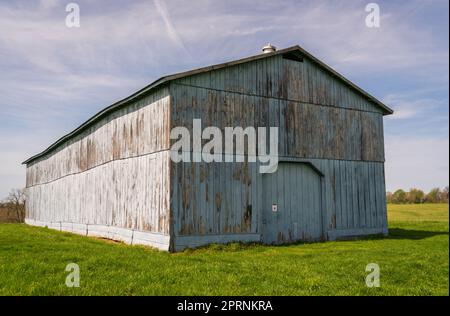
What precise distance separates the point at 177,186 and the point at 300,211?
6.00 metres

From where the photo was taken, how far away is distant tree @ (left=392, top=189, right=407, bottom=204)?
54963 mm

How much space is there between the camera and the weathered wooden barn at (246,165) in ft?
52.0

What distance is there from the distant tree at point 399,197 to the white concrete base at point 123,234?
42.3 m

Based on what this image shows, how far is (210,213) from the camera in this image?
15.9 m

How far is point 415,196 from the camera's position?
171 ft

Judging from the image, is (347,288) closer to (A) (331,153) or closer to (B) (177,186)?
(B) (177,186)

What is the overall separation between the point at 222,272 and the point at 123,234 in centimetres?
942
